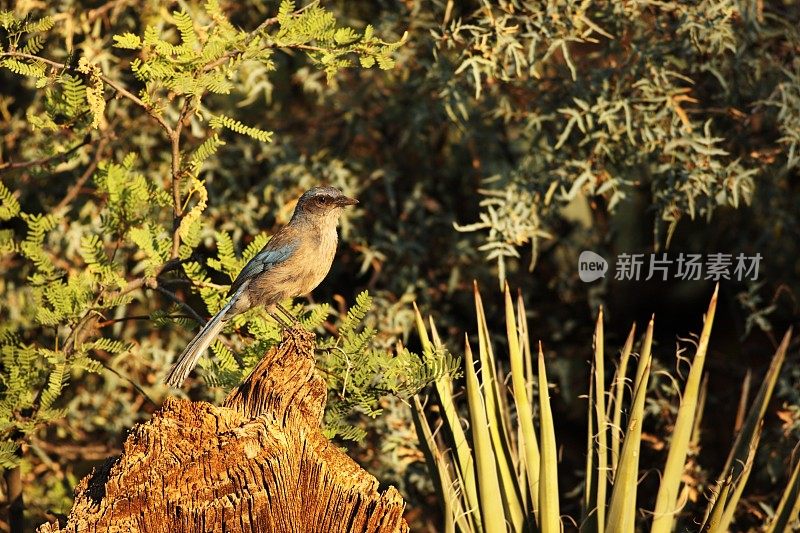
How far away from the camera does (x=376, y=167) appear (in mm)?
7254

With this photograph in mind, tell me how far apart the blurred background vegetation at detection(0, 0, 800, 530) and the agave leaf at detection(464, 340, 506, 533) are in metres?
1.05

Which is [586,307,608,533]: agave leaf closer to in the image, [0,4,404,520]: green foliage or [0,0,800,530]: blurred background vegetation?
[0,4,404,520]: green foliage

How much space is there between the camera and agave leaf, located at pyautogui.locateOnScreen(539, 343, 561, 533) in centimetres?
396

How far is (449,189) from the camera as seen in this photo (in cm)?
743

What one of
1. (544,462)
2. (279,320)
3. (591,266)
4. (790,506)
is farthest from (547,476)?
(591,266)

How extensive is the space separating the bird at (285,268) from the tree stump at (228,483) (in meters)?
1.01

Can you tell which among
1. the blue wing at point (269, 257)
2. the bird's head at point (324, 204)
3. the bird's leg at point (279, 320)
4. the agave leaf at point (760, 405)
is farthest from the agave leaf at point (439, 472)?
the agave leaf at point (760, 405)

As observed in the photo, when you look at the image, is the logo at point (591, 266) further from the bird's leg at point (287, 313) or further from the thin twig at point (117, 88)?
the thin twig at point (117, 88)

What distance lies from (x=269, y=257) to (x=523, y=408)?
4.03 feet

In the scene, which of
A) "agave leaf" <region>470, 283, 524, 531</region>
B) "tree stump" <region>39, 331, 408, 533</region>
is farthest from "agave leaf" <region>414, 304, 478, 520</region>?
"tree stump" <region>39, 331, 408, 533</region>

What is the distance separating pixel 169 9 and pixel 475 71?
2349 mm

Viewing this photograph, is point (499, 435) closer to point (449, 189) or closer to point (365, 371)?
point (365, 371)

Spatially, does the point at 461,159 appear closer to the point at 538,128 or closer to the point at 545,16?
the point at 538,128

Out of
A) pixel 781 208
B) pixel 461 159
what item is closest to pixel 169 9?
pixel 461 159
